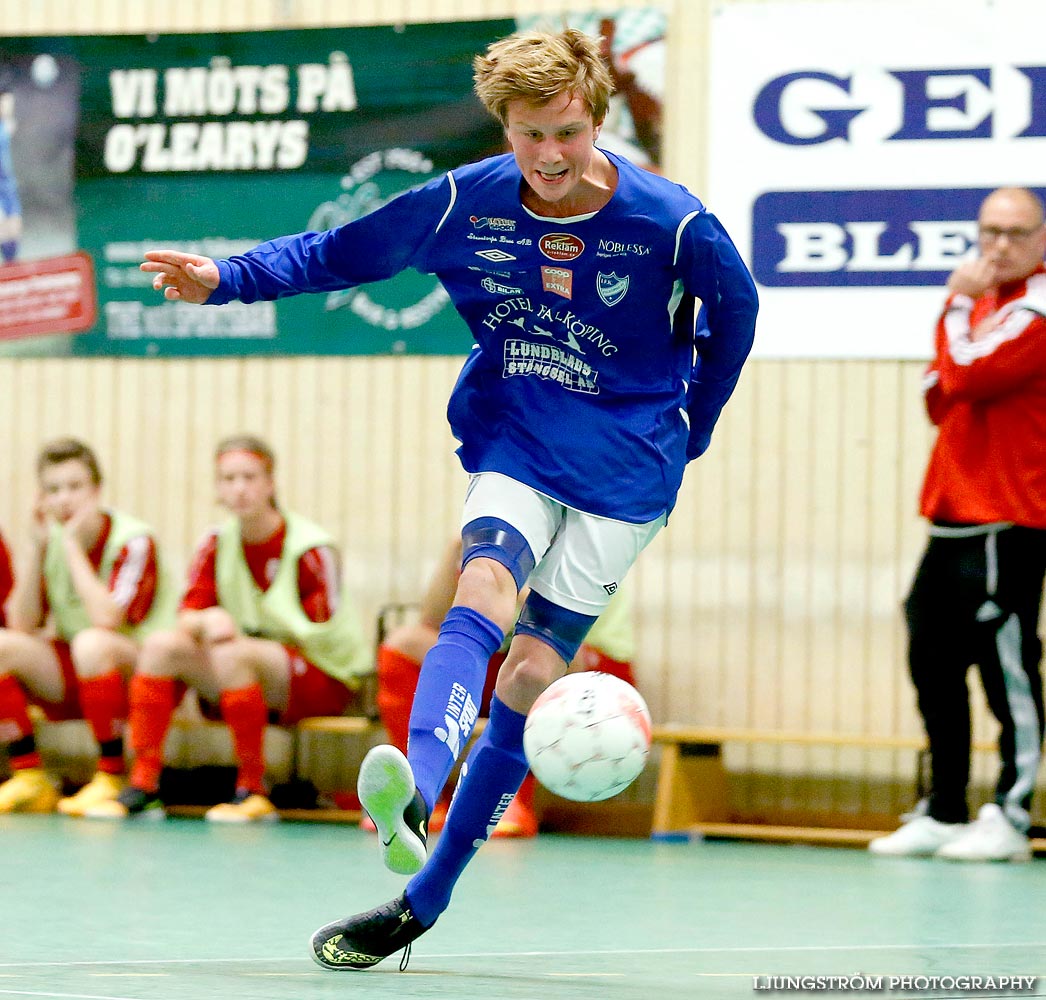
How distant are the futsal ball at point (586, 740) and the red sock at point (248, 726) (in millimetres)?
3942

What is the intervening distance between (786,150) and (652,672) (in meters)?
2.24

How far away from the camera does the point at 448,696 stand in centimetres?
323

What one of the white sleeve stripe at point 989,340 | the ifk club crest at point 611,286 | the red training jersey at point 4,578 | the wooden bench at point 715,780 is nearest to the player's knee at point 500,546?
the ifk club crest at point 611,286

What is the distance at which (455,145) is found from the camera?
7.63 meters

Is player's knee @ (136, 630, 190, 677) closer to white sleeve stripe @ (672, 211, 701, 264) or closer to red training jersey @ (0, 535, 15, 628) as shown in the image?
red training jersey @ (0, 535, 15, 628)

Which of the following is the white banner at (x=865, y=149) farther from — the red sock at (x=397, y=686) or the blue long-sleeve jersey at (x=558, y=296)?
the blue long-sleeve jersey at (x=558, y=296)

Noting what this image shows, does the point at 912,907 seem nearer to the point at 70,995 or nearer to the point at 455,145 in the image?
the point at 70,995

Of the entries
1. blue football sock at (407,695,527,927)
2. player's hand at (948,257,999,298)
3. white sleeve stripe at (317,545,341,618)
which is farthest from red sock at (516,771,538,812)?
blue football sock at (407,695,527,927)

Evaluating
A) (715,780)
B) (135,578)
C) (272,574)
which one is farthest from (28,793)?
(715,780)

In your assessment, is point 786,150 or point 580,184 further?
point 786,150

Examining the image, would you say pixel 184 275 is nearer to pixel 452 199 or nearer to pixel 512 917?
pixel 452 199

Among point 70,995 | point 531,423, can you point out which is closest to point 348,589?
point 531,423

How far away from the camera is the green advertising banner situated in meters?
7.71

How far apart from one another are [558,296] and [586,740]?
94 centimetres
